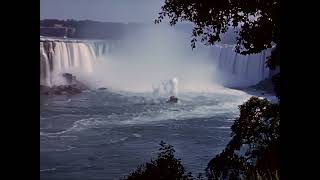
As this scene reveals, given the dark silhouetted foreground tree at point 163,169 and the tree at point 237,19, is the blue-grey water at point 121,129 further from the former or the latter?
the tree at point 237,19

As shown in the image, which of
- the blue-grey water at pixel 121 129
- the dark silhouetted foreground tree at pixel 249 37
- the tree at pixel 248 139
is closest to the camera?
the dark silhouetted foreground tree at pixel 249 37

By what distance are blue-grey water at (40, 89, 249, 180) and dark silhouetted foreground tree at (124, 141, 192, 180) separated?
16.4 inches

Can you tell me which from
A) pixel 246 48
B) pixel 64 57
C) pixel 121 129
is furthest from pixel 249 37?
pixel 64 57

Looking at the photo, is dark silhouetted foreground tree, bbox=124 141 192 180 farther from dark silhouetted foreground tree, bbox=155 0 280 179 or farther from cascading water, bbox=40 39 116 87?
cascading water, bbox=40 39 116 87

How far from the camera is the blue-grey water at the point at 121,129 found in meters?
4.79

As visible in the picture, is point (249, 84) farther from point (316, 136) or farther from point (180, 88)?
point (316, 136)

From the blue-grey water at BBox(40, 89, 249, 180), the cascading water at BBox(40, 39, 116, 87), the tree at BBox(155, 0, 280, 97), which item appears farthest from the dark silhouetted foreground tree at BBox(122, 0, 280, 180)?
the cascading water at BBox(40, 39, 116, 87)

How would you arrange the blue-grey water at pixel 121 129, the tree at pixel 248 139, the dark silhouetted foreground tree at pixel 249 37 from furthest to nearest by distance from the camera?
the blue-grey water at pixel 121 129 < the tree at pixel 248 139 < the dark silhouetted foreground tree at pixel 249 37

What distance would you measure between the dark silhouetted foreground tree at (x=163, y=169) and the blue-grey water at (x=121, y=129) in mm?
416

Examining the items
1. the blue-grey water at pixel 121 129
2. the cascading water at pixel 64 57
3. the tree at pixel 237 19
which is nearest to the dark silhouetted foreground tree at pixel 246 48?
the tree at pixel 237 19

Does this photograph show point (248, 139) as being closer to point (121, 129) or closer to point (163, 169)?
point (163, 169)

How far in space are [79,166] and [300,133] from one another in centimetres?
443

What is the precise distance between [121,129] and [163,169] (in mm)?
1461
